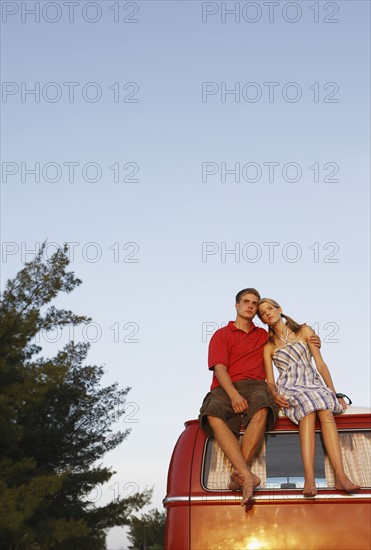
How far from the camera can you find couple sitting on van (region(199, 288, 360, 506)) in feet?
17.3

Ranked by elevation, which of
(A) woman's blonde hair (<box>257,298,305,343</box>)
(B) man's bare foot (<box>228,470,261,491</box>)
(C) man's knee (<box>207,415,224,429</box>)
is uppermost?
(A) woman's blonde hair (<box>257,298,305,343</box>)

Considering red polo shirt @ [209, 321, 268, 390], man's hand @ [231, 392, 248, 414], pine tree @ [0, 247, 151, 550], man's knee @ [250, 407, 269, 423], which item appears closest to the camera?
man's knee @ [250, 407, 269, 423]

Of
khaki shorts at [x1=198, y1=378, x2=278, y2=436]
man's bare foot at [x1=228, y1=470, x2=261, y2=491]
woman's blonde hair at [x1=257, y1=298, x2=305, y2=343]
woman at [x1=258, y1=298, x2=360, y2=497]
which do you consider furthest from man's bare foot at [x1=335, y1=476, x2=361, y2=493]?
woman's blonde hair at [x1=257, y1=298, x2=305, y2=343]

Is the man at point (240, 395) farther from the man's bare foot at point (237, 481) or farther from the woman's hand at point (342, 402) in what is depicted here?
the woman's hand at point (342, 402)

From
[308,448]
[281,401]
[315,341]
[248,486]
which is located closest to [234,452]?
[248,486]

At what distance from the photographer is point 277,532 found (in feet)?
16.7

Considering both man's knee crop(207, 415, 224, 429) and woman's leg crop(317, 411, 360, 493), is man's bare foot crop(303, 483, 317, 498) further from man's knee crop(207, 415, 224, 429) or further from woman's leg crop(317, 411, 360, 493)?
man's knee crop(207, 415, 224, 429)

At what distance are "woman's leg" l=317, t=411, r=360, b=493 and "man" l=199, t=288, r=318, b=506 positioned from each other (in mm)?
374

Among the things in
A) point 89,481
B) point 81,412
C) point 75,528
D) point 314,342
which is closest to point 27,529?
point 75,528

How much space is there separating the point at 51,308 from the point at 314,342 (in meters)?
28.9

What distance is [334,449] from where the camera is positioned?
526cm

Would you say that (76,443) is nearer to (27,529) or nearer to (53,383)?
(53,383)

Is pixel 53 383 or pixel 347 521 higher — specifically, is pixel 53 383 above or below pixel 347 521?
above

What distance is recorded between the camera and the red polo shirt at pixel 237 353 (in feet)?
20.4
